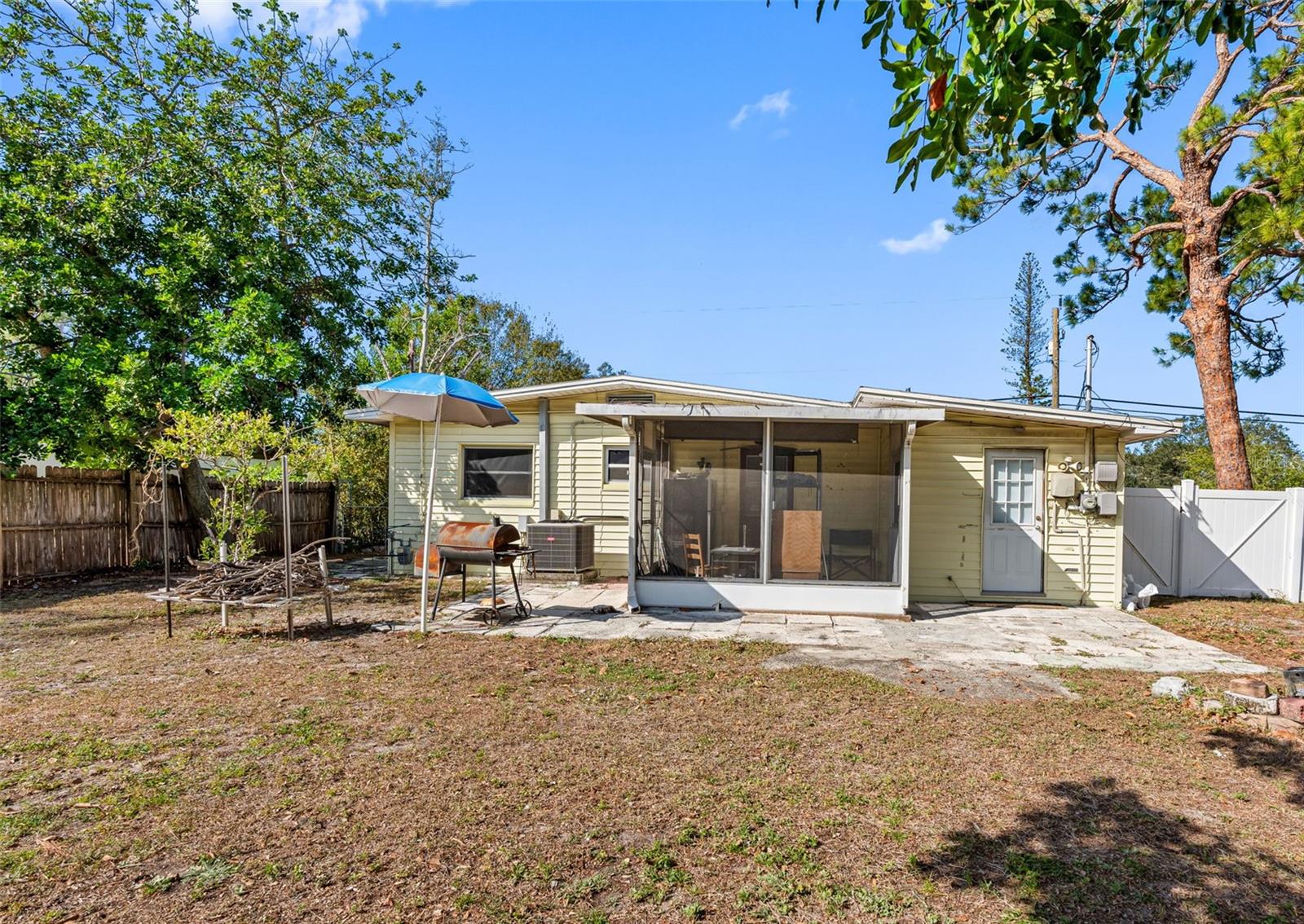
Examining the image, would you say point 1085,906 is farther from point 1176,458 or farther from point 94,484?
point 1176,458

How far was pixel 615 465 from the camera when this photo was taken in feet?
35.1

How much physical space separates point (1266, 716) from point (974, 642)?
2466 millimetres

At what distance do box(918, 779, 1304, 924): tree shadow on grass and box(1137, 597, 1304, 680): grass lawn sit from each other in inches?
159

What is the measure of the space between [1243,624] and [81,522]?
14.7 m

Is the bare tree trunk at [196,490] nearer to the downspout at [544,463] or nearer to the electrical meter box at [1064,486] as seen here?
the downspout at [544,463]

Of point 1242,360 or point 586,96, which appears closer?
point 586,96

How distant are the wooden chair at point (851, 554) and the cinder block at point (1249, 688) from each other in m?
3.48

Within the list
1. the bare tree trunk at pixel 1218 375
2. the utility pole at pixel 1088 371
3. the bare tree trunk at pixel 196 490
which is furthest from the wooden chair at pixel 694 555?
the utility pole at pixel 1088 371

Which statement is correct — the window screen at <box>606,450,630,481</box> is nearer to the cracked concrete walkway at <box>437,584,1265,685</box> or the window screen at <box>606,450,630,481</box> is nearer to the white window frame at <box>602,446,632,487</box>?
the white window frame at <box>602,446,632,487</box>

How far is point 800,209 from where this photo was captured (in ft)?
50.4

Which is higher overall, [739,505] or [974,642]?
[739,505]

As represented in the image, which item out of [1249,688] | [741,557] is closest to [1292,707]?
[1249,688]

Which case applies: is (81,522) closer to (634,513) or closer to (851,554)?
(634,513)

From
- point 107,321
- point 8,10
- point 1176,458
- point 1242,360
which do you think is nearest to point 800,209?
point 1242,360
